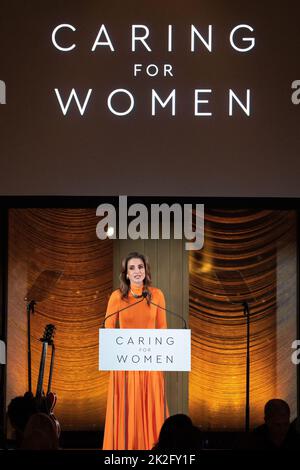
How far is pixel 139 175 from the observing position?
6.07m

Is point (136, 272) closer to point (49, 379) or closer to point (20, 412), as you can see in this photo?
point (49, 379)

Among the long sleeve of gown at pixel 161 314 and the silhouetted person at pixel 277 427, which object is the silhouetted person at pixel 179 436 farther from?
the long sleeve of gown at pixel 161 314

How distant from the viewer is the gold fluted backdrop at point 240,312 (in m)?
6.21

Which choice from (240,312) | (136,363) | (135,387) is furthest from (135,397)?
(240,312)

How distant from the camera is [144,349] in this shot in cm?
605

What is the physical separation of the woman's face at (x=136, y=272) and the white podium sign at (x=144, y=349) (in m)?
0.39

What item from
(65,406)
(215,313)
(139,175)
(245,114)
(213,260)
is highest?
(245,114)

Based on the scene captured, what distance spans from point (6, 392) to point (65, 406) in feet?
1.53

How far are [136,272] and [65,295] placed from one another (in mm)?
583

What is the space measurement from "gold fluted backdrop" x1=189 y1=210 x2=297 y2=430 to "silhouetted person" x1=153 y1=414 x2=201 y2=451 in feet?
9.78

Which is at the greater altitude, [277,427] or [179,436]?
[277,427]
